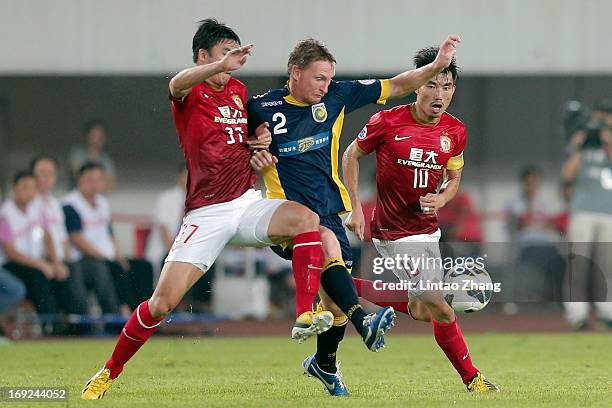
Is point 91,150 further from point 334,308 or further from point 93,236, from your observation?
point 334,308

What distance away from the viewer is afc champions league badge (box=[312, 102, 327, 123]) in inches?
336

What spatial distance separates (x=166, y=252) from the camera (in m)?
15.5

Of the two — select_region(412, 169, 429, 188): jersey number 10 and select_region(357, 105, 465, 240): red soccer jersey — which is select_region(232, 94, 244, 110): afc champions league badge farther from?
select_region(412, 169, 429, 188): jersey number 10

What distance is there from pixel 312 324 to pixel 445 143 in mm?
2375

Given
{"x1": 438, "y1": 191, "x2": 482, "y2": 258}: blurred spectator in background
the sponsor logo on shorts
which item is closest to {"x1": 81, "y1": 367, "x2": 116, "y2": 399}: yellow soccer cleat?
the sponsor logo on shorts

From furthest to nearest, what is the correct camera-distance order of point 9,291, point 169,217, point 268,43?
point 268,43, point 169,217, point 9,291

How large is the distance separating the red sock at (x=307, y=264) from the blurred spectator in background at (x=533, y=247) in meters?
10.2

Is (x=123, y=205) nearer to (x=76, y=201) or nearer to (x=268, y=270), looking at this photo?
(x=268, y=270)

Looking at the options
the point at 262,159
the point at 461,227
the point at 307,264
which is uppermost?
the point at 262,159

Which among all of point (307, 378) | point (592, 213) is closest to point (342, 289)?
point (307, 378)

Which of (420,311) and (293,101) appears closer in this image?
(293,101)

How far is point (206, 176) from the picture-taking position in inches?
331

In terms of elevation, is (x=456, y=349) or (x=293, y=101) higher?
(x=293, y=101)

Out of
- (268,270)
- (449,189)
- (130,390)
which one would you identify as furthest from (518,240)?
(130,390)
